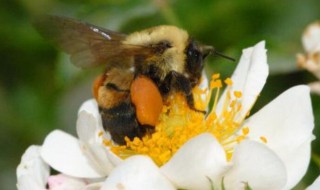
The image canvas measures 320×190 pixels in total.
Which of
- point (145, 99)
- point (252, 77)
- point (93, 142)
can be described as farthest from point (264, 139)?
point (93, 142)

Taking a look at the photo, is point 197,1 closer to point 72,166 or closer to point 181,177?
point 72,166

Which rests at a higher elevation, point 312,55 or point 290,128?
point 312,55

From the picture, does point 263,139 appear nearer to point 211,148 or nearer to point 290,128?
point 290,128

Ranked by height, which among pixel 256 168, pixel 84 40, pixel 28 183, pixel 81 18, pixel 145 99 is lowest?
pixel 256 168

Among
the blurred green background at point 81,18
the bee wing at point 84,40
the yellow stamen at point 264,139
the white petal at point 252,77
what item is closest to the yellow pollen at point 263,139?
the yellow stamen at point 264,139

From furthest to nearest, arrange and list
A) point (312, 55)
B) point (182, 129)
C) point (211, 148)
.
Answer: point (312, 55)
point (182, 129)
point (211, 148)

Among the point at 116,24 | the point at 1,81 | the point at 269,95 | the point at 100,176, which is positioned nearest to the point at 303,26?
the point at 269,95

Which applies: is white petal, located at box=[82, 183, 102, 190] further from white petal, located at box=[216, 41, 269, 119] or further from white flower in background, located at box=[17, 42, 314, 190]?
white petal, located at box=[216, 41, 269, 119]
